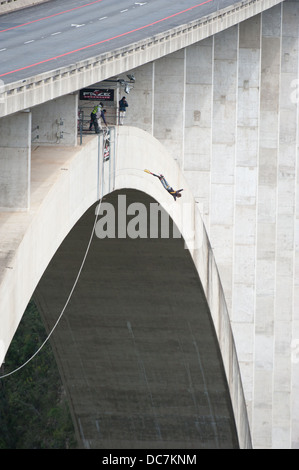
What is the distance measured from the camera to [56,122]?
34.5 m

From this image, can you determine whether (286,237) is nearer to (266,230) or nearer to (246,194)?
(266,230)

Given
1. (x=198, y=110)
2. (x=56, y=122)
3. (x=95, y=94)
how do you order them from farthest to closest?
(x=198, y=110)
(x=95, y=94)
(x=56, y=122)

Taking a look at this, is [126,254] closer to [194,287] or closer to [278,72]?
[194,287]

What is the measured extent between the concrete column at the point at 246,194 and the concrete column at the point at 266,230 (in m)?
0.51

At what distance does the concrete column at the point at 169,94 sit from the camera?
5038cm

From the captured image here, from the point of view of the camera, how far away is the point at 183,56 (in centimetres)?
5100

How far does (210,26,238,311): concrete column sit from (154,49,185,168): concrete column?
14.2ft

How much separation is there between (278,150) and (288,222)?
3681mm

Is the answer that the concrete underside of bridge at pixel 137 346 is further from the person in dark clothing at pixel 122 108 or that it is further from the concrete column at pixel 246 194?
the person in dark clothing at pixel 122 108

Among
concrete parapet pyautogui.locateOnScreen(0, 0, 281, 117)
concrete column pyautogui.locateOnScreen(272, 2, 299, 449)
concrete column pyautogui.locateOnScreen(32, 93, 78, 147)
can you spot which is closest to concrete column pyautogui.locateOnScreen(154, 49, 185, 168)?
concrete parapet pyautogui.locateOnScreen(0, 0, 281, 117)

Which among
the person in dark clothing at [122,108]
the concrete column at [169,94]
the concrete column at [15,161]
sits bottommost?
the concrete column at [15,161]

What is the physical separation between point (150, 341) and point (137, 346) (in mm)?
717

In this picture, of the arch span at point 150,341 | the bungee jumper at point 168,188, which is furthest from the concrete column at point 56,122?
the arch span at point 150,341

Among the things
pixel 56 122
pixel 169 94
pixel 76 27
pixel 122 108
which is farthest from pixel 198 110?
pixel 56 122
